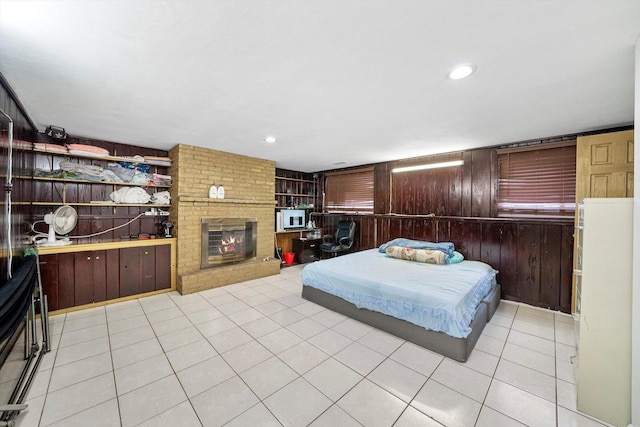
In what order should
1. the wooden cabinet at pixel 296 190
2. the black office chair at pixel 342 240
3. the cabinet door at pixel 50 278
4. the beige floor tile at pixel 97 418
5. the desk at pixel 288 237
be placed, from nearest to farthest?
the beige floor tile at pixel 97 418 < the cabinet door at pixel 50 278 < the black office chair at pixel 342 240 < the desk at pixel 288 237 < the wooden cabinet at pixel 296 190

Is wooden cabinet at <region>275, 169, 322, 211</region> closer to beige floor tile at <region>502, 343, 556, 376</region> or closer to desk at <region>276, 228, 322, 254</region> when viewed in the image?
desk at <region>276, 228, 322, 254</region>

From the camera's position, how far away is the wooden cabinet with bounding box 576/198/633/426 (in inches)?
64.3

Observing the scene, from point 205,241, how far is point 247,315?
181 centimetres

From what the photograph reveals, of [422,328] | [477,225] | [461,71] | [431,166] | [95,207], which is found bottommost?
[422,328]

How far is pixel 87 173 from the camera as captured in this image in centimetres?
359

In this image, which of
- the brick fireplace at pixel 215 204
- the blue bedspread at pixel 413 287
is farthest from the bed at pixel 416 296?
the brick fireplace at pixel 215 204

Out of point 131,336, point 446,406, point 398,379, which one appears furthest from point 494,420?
point 131,336

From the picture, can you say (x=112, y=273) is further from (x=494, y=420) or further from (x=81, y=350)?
(x=494, y=420)

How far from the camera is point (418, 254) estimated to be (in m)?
3.91

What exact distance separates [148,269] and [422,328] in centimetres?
409

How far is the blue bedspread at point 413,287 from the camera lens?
2383 mm

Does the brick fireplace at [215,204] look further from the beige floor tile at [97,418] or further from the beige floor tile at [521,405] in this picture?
the beige floor tile at [521,405]

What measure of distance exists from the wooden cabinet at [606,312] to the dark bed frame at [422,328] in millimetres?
777

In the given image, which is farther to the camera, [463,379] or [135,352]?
[135,352]
